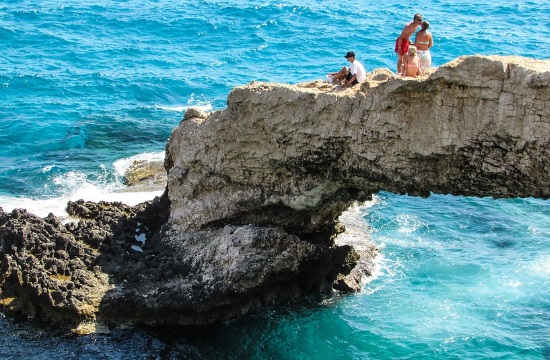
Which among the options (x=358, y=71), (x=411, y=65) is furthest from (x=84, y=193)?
(x=411, y=65)

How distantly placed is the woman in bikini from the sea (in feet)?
28.8

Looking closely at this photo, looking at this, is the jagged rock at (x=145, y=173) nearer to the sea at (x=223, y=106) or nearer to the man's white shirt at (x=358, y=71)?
the sea at (x=223, y=106)

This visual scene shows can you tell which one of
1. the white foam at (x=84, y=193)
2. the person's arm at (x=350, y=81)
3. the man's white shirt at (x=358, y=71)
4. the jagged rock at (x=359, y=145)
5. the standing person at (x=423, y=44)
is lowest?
the white foam at (x=84, y=193)

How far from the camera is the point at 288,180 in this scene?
2400 centimetres

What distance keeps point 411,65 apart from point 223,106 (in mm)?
25344

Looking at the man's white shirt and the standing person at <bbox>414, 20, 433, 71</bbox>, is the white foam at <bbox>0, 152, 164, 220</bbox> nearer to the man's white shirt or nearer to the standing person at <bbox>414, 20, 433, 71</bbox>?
the man's white shirt

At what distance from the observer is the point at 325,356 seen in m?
23.0

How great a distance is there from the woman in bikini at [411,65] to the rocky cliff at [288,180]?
65 cm

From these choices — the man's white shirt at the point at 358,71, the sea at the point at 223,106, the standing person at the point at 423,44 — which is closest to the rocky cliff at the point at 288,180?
the man's white shirt at the point at 358,71

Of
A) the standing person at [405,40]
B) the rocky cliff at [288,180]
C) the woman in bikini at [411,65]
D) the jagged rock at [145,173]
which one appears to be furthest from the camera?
the jagged rock at [145,173]

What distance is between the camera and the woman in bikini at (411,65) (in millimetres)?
21297

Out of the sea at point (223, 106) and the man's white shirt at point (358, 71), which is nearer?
the man's white shirt at point (358, 71)

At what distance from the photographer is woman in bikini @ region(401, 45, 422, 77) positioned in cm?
2130

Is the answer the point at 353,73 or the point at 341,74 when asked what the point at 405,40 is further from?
the point at 341,74
